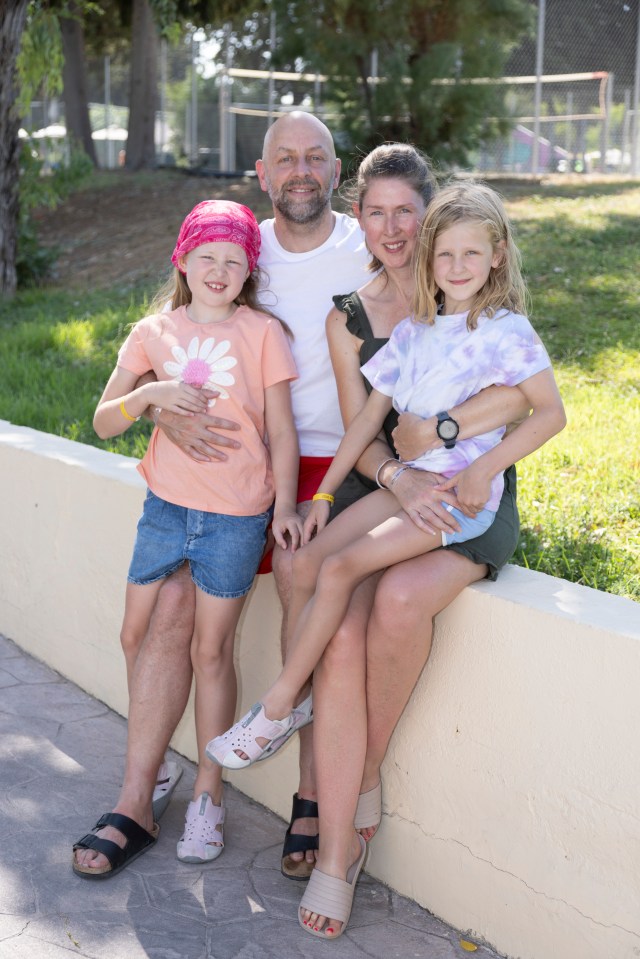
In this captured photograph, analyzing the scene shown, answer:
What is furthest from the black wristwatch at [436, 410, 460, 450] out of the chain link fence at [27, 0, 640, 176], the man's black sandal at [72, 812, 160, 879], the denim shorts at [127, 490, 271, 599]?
the chain link fence at [27, 0, 640, 176]

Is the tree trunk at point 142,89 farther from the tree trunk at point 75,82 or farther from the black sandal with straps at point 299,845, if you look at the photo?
the black sandal with straps at point 299,845

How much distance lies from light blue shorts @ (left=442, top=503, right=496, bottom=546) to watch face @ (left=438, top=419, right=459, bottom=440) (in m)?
0.19

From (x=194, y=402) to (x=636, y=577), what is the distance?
1416 mm

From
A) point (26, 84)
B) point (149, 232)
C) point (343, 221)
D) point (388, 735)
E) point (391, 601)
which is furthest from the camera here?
point (149, 232)

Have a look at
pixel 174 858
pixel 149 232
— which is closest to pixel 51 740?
pixel 174 858

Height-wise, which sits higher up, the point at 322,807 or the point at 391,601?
the point at 391,601

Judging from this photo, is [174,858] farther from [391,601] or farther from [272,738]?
[391,601]

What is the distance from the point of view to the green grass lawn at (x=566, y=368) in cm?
390

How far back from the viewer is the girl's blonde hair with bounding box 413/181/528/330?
2934 millimetres

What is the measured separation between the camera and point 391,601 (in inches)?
109

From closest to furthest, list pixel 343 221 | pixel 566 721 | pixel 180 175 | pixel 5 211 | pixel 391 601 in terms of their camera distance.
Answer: pixel 566 721, pixel 391 601, pixel 343 221, pixel 5 211, pixel 180 175

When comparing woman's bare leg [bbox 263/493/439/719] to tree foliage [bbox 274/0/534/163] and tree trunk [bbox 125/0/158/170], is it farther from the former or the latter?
tree trunk [bbox 125/0/158/170]

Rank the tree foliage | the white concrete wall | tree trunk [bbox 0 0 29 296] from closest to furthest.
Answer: the white concrete wall
tree trunk [bbox 0 0 29 296]
the tree foliage

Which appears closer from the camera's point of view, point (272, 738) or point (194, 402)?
point (272, 738)
